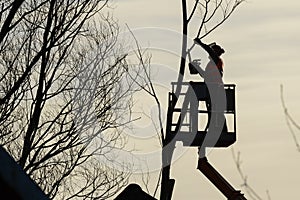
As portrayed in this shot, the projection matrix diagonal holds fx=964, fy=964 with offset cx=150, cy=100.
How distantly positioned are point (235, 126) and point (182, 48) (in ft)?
22.7

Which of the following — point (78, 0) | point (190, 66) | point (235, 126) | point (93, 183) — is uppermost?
point (78, 0)

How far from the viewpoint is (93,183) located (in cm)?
2509

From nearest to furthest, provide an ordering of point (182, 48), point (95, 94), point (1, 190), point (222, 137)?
point (1, 190) → point (222, 137) → point (95, 94) → point (182, 48)

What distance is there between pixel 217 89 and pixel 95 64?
5565 millimetres

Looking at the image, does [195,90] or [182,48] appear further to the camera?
[182,48]

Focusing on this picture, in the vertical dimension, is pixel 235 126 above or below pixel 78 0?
below

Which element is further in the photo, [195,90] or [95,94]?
[95,94]

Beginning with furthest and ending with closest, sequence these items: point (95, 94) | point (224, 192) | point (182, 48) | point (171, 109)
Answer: point (182, 48) → point (95, 94) → point (171, 109) → point (224, 192)

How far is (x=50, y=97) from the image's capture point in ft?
67.2

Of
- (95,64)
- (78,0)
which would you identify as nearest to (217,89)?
(78,0)

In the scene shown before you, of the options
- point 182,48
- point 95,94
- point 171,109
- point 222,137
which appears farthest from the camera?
point 182,48

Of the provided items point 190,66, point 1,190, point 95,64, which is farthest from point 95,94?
point 1,190

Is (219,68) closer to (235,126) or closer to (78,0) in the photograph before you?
(235,126)

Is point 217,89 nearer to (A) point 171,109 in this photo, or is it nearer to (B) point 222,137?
(B) point 222,137
